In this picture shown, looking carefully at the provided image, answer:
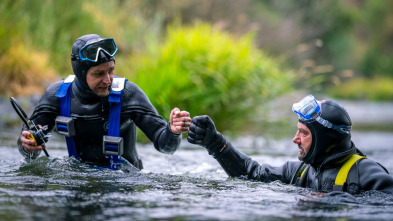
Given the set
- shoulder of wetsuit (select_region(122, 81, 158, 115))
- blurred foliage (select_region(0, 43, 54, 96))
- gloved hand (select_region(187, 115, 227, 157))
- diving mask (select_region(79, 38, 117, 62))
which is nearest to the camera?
diving mask (select_region(79, 38, 117, 62))

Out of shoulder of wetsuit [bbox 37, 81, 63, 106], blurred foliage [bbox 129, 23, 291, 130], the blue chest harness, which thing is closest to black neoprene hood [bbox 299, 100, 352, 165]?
the blue chest harness

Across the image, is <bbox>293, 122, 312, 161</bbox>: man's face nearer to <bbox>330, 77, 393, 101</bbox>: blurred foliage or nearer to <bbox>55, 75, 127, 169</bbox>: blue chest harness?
<bbox>55, 75, 127, 169</bbox>: blue chest harness

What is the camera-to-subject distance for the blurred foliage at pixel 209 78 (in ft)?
30.6

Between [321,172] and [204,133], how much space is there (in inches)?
42.3

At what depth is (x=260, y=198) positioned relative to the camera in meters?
4.46

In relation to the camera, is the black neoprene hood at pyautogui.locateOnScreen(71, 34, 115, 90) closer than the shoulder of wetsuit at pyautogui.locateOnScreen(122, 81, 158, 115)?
Yes

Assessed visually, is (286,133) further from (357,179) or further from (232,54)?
(357,179)

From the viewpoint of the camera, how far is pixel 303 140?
4734mm

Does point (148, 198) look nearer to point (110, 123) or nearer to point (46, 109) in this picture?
point (110, 123)

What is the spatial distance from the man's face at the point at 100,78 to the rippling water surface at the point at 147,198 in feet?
2.36

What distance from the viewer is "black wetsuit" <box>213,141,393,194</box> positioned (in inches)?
171

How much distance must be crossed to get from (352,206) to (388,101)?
3087 cm

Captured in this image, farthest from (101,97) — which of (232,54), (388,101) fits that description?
(388,101)

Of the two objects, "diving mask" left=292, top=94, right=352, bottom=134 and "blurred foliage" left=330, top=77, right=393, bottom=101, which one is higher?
"blurred foliage" left=330, top=77, right=393, bottom=101
